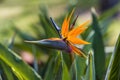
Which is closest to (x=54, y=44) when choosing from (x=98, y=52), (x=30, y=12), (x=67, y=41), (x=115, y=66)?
(x=67, y=41)

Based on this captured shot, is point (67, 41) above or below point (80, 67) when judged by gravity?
above

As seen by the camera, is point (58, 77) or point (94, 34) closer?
point (58, 77)

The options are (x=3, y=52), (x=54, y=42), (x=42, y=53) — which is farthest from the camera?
(x=42, y=53)

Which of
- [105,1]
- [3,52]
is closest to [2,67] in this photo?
[3,52]

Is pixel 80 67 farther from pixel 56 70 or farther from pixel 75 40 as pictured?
pixel 75 40

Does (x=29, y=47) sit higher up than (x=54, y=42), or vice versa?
(x=54, y=42)

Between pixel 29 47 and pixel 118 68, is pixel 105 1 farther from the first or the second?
pixel 118 68

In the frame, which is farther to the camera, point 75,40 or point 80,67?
point 80,67
